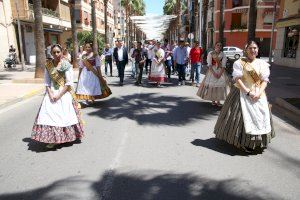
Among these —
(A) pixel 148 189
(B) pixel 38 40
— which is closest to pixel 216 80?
(A) pixel 148 189

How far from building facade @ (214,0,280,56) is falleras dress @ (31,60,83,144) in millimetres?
46593

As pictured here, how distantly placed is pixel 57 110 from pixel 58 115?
0.29 ft

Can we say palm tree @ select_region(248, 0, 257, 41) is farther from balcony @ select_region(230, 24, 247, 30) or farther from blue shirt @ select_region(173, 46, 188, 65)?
balcony @ select_region(230, 24, 247, 30)

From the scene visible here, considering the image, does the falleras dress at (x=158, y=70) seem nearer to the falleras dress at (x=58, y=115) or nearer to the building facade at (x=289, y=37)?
the falleras dress at (x=58, y=115)

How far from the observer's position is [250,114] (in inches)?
201

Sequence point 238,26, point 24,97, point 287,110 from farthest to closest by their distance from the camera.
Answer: point 238,26
point 24,97
point 287,110

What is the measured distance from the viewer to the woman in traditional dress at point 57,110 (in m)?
5.38

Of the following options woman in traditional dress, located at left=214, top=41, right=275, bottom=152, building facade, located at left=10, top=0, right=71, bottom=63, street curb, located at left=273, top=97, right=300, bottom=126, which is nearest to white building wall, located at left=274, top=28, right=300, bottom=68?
street curb, located at left=273, top=97, right=300, bottom=126

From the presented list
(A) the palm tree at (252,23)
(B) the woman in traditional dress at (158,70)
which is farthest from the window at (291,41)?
(B) the woman in traditional dress at (158,70)

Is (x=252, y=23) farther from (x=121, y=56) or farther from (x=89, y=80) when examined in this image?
(x=89, y=80)

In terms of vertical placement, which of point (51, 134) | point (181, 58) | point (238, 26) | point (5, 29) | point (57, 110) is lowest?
point (51, 134)

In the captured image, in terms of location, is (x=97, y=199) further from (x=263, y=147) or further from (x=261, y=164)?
(x=263, y=147)

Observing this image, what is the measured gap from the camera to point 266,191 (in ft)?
13.1

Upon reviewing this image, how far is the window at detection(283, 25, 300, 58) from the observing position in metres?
24.2
